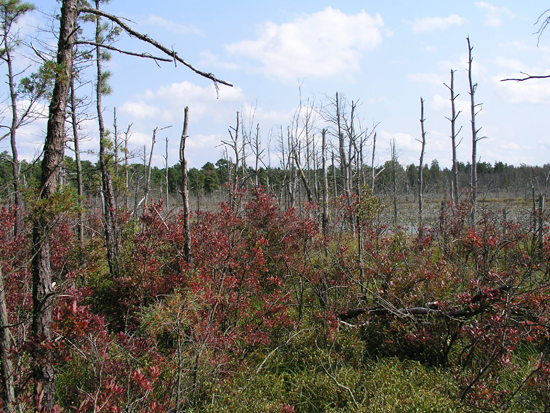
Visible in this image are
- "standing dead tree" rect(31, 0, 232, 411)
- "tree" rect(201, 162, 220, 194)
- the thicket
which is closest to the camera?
"standing dead tree" rect(31, 0, 232, 411)

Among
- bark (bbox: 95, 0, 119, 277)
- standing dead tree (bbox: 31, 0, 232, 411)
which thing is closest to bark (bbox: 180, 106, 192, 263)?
bark (bbox: 95, 0, 119, 277)

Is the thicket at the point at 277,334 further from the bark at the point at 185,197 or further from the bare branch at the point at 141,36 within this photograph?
the bare branch at the point at 141,36

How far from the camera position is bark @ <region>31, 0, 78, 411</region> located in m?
3.25

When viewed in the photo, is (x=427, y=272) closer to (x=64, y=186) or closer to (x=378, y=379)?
(x=378, y=379)

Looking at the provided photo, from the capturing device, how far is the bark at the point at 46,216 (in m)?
3.25

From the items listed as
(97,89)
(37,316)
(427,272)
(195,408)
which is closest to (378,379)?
(427,272)

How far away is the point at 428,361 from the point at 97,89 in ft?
35.7

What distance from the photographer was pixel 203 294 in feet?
16.0

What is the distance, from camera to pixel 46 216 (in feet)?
10.7

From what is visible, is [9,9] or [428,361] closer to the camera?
[428,361]

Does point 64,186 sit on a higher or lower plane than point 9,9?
lower

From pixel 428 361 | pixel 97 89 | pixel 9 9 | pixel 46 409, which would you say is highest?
pixel 9 9

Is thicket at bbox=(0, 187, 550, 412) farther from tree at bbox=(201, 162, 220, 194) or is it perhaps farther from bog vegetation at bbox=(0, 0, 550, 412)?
tree at bbox=(201, 162, 220, 194)

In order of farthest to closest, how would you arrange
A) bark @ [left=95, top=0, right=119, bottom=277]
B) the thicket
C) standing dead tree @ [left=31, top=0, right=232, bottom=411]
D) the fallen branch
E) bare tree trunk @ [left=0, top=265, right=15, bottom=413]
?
1. bark @ [left=95, top=0, right=119, bottom=277]
2. the fallen branch
3. the thicket
4. standing dead tree @ [left=31, top=0, right=232, bottom=411]
5. bare tree trunk @ [left=0, top=265, right=15, bottom=413]
